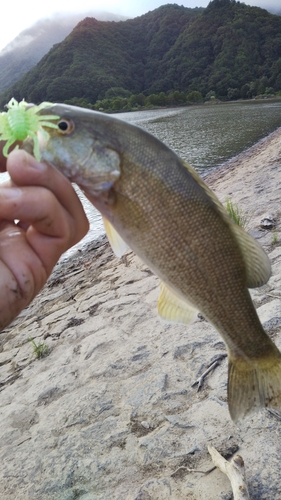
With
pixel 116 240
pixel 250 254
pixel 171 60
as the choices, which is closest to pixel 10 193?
pixel 116 240

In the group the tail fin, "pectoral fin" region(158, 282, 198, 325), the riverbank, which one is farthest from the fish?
the riverbank

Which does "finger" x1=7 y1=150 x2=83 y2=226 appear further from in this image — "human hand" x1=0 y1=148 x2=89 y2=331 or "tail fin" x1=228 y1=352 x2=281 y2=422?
"tail fin" x1=228 y1=352 x2=281 y2=422

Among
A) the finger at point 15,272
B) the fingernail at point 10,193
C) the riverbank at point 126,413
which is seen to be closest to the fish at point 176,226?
the fingernail at point 10,193

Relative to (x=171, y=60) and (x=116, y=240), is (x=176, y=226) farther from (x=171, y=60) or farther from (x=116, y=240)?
(x=171, y=60)

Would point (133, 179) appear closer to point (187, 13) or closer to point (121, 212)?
point (121, 212)

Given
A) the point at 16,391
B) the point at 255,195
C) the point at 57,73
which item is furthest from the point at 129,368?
the point at 57,73

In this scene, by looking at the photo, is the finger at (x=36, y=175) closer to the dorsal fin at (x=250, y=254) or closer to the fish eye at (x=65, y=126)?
the fish eye at (x=65, y=126)
